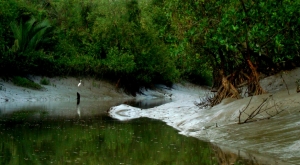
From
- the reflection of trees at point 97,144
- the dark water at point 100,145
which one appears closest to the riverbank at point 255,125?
the dark water at point 100,145

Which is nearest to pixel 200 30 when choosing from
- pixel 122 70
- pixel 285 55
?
pixel 285 55

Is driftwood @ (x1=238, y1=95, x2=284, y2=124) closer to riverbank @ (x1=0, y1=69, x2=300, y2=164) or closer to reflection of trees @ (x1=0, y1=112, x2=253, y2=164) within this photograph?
riverbank @ (x1=0, y1=69, x2=300, y2=164)

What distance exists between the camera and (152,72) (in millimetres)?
48688

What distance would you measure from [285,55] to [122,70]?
2869 cm

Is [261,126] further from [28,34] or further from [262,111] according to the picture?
[28,34]

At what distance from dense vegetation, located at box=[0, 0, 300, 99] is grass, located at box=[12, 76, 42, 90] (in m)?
0.79

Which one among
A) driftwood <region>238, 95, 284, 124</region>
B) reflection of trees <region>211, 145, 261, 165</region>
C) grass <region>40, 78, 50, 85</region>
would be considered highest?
driftwood <region>238, 95, 284, 124</region>

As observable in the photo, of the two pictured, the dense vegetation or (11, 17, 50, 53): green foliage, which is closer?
the dense vegetation

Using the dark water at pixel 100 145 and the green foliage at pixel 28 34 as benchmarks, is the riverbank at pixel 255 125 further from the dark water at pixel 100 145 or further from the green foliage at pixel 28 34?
the green foliage at pixel 28 34

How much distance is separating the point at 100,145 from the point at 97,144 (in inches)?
8.0

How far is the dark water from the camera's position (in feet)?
35.1

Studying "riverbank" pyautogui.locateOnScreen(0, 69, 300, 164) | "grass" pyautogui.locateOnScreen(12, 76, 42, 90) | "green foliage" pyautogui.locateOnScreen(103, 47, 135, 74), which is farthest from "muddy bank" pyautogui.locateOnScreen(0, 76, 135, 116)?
"riverbank" pyautogui.locateOnScreen(0, 69, 300, 164)

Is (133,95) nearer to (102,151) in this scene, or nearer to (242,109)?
(242,109)

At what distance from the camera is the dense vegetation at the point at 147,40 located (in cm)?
1662
